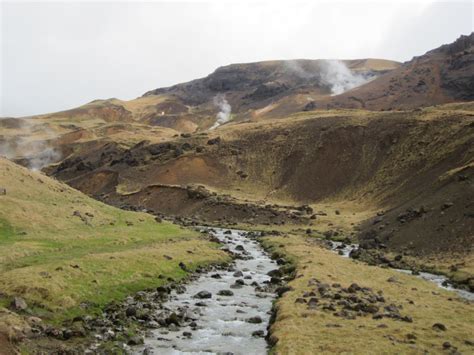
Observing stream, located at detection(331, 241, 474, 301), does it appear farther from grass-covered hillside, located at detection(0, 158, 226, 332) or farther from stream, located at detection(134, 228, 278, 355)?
grass-covered hillside, located at detection(0, 158, 226, 332)

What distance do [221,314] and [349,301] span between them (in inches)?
384

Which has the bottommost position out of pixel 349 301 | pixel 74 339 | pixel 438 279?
pixel 438 279

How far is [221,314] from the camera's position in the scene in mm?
36594

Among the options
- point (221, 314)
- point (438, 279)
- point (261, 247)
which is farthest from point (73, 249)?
point (438, 279)

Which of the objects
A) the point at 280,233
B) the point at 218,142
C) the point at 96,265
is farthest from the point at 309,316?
the point at 218,142

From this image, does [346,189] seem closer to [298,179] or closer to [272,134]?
[298,179]

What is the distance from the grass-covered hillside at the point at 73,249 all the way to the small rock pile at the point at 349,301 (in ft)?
47.5

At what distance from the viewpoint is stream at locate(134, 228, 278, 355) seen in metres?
29.1

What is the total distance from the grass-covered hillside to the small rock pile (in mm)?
14468

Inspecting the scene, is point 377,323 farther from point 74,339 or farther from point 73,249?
point 73,249

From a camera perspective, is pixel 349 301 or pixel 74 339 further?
pixel 349 301

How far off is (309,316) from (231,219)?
2899 inches

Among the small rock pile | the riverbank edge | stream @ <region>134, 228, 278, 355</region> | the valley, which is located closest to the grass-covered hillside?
the valley

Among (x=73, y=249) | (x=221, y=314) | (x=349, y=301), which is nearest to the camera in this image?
(x=221, y=314)
